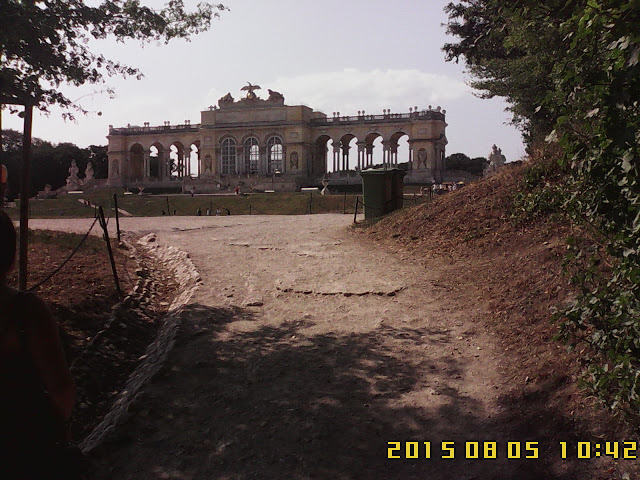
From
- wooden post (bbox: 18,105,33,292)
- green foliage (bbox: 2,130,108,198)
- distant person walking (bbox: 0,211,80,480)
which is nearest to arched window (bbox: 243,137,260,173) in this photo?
green foliage (bbox: 2,130,108,198)

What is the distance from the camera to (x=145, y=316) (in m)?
8.12

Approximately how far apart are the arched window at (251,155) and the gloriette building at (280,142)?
114mm

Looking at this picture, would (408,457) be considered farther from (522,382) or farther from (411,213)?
(411,213)

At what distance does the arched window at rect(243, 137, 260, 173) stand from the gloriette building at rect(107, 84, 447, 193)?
0.38 ft

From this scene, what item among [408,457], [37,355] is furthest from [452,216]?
[37,355]

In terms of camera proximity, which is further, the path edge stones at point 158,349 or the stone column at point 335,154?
the stone column at point 335,154

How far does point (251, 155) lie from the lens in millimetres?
68062

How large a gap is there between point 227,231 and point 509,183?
25.0 feet

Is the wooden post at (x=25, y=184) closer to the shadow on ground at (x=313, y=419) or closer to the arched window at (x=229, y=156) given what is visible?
the shadow on ground at (x=313, y=419)

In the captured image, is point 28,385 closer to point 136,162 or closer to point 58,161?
point 58,161

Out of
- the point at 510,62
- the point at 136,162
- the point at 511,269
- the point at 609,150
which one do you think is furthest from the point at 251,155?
the point at 609,150

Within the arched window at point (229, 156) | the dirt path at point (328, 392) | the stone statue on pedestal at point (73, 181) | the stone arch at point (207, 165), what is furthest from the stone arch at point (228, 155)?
the dirt path at point (328, 392)
